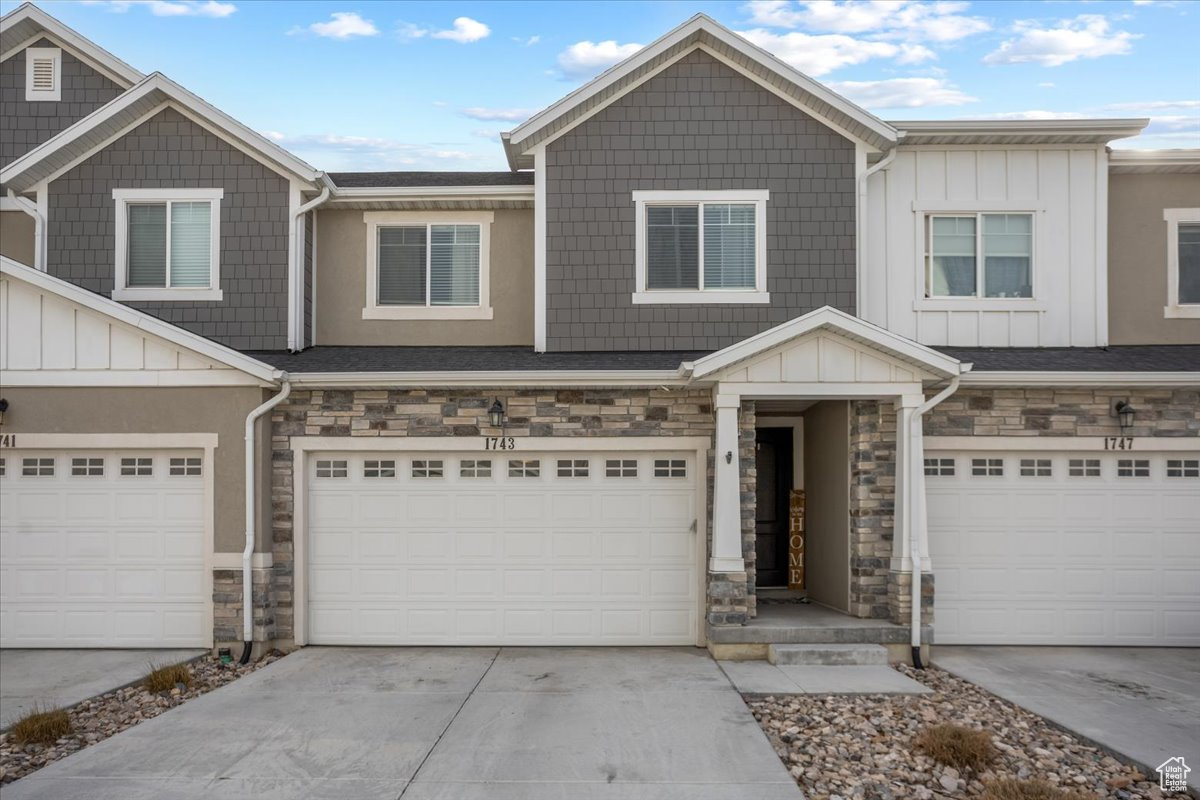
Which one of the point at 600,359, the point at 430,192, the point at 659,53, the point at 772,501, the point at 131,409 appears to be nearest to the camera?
the point at 131,409

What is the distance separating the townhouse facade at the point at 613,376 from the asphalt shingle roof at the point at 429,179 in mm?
139

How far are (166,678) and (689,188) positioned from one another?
25.1 feet

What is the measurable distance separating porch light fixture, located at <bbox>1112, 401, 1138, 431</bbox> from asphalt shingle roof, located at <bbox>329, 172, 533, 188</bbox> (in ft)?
24.1

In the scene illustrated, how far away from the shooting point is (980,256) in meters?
10.4

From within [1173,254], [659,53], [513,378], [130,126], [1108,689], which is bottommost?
[1108,689]

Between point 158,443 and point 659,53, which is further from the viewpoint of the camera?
point 659,53

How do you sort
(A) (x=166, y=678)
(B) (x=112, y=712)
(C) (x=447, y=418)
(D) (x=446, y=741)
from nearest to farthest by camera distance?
(D) (x=446, y=741)
(B) (x=112, y=712)
(A) (x=166, y=678)
(C) (x=447, y=418)

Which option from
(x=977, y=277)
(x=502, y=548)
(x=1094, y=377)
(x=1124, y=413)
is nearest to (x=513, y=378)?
(x=502, y=548)

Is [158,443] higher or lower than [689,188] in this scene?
lower

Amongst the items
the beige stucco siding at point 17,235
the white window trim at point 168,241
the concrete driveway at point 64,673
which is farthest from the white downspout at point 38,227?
the concrete driveway at point 64,673

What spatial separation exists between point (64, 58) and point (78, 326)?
16.1 ft

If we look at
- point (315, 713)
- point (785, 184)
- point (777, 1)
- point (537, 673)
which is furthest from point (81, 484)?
point (777, 1)

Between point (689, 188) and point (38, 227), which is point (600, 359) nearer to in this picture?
point (689, 188)

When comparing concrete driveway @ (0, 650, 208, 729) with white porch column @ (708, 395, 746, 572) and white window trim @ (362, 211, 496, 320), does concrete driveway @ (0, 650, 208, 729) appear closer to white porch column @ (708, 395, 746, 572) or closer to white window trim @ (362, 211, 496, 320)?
white window trim @ (362, 211, 496, 320)
